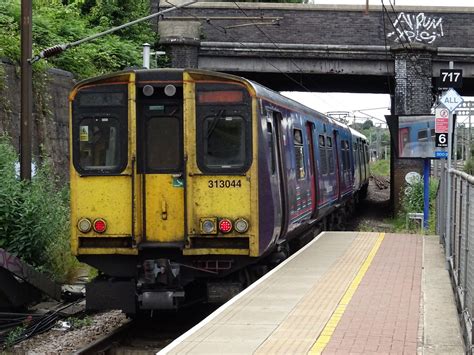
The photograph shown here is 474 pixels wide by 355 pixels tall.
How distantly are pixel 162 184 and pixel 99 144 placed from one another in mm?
997

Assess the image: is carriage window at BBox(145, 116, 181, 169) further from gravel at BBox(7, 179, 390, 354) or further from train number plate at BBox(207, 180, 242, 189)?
gravel at BBox(7, 179, 390, 354)

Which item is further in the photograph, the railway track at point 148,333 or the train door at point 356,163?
the train door at point 356,163

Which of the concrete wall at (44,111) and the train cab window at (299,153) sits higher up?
the concrete wall at (44,111)

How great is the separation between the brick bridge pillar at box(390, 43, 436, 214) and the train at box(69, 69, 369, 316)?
19.9 m

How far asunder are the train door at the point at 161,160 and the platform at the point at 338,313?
1.38 m

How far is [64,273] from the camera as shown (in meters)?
14.4

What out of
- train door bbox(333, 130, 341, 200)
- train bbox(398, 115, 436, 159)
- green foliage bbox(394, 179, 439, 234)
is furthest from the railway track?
green foliage bbox(394, 179, 439, 234)

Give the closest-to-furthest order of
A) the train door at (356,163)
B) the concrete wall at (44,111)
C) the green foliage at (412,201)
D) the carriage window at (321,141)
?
the carriage window at (321,141), the concrete wall at (44,111), the green foliage at (412,201), the train door at (356,163)

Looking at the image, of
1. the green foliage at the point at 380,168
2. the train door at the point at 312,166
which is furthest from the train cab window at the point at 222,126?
the green foliage at the point at 380,168

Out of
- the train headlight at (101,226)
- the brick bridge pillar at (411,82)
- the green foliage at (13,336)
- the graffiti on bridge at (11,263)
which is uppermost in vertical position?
the brick bridge pillar at (411,82)

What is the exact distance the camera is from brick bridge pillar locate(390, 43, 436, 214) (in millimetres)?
29562

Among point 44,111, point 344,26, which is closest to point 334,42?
point 344,26

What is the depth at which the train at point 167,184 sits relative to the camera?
1016 centimetres

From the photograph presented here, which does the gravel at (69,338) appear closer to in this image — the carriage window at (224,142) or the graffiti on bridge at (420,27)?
the carriage window at (224,142)
